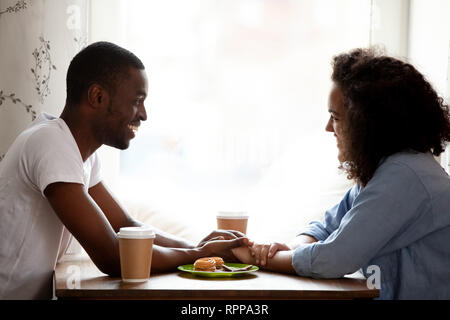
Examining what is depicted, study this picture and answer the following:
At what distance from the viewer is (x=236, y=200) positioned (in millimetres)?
2721

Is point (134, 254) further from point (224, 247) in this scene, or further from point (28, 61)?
point (28, 61)

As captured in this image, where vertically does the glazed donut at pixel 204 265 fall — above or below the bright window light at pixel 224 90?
below

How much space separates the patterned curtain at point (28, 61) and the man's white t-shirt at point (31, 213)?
21.5 inches

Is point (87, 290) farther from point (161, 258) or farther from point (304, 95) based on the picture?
point (304, 95)

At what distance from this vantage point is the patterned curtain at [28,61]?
6.68 ft

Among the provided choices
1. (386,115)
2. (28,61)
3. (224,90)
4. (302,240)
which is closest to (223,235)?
(302,240)

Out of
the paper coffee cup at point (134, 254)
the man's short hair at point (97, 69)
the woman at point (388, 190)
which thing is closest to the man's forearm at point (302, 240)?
the woman at point (388, 190)

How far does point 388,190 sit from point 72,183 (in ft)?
2.35

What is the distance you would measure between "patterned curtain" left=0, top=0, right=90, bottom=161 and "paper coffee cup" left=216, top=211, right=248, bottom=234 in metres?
0.74

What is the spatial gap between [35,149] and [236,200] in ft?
4.47

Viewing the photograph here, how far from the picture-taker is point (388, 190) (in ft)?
4.66

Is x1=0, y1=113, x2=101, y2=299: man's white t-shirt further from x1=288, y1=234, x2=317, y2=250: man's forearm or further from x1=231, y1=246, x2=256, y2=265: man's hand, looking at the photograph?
x1=288, y1=234, x2=317, y2=250: man's forearm

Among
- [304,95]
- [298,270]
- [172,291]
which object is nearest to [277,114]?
[304,95]

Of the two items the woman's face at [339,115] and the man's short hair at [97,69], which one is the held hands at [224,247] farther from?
the man's short hair at [97,69]
